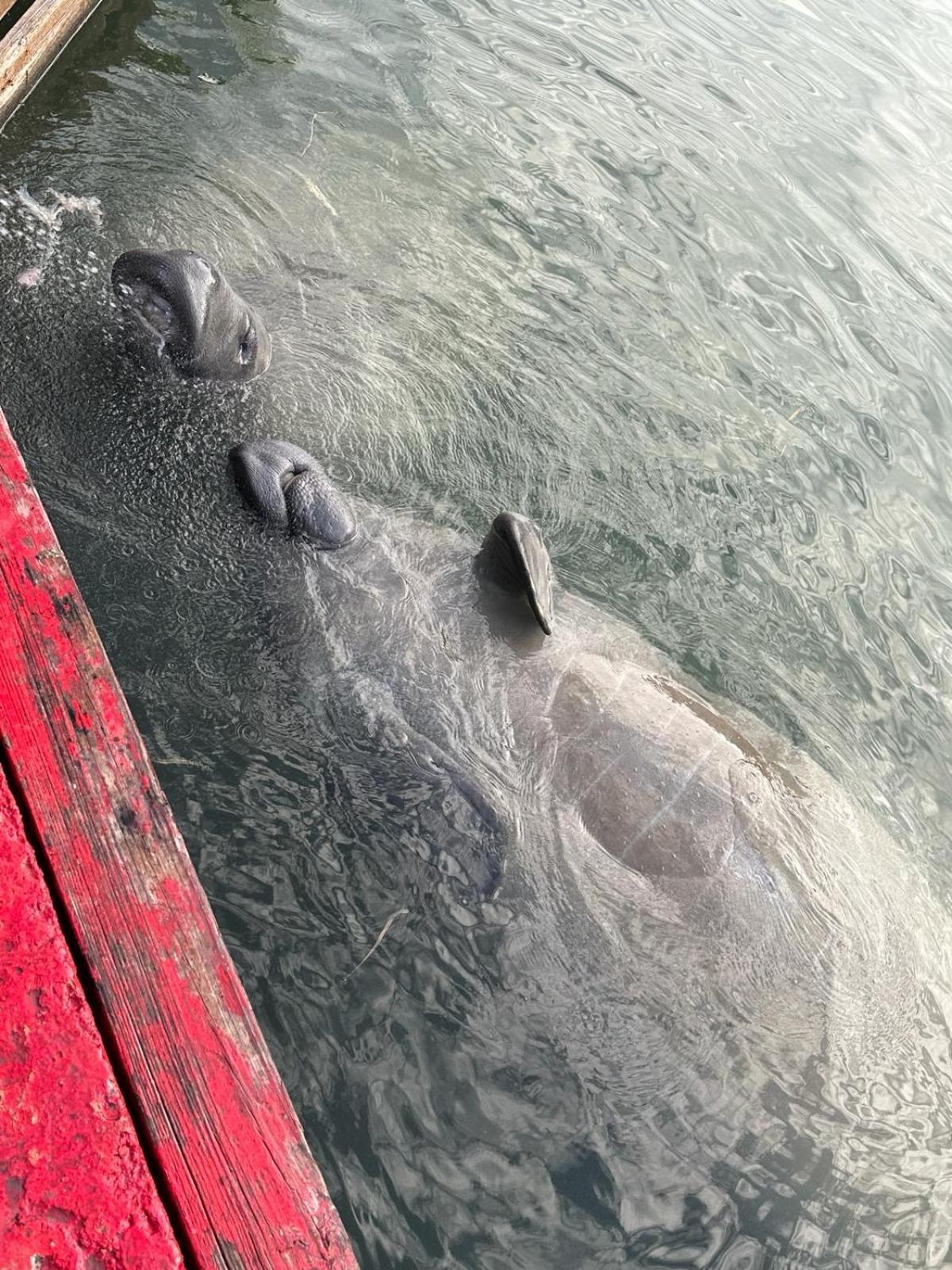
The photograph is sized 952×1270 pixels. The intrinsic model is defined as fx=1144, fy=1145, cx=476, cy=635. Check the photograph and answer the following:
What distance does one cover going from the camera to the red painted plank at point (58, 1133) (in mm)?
1807

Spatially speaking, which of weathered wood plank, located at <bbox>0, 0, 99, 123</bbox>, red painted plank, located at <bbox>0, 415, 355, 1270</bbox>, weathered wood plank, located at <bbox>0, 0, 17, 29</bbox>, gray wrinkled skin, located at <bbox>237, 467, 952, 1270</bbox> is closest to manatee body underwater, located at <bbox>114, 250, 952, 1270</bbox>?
gray wrinkled skin, located at <bbox>237, 467, 952, 1270</bbox>

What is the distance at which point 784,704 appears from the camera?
514 centimetres

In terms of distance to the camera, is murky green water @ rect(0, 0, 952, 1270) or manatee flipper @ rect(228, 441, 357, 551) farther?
manatee flipper @ rect(228, 441, 357, 551)

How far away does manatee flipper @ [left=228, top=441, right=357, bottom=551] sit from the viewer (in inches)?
168

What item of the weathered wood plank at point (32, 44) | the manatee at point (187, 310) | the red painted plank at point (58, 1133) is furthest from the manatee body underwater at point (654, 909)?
the weathered wood plank at point (32, 44)

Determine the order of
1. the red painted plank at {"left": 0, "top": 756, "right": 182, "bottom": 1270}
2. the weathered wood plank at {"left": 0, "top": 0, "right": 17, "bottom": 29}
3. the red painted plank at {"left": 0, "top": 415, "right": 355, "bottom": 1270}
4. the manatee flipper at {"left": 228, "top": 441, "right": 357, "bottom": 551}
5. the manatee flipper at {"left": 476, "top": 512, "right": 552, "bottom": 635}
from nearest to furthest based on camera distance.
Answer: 1. the red painted plank at {"left": 0, "top": 756, "right": 182, "bottom": 1270}
2. the red painted plank at {"left": 0, "top": 415, "right": 355, "bottom": 1270}
3. the manatee flipper at {"left": 476, "top": 512, "right": 552, "bottom": 635}
4. the manatee flipper at {"left": 228, "top": 441, "right": 357, "bottom": 551}
5. the weathered wood plank at {"left": 0, "top": 0, "right": 17, "bottom": 29}

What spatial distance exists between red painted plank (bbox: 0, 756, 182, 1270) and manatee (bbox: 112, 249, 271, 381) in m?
2.79

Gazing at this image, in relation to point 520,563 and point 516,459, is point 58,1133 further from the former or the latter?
point 516,459

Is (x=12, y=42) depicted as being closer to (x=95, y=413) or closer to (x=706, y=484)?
(x=95, y=413)

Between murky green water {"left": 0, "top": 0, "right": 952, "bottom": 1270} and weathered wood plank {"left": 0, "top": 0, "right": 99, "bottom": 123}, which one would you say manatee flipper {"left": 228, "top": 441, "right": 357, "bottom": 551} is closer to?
murky green water {"left": 0, "top": 0, "right": 952, "bottom": 1270}

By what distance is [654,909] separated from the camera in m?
3.66

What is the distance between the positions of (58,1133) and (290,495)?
9.12ft

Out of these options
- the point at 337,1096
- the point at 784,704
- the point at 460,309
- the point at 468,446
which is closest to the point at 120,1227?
the point at 337,1096

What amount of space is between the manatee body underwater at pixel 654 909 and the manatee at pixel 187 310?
622 millimetres
